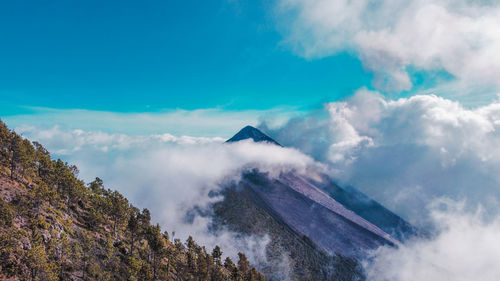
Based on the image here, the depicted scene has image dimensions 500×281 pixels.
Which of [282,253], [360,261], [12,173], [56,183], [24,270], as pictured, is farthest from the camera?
[360,261]

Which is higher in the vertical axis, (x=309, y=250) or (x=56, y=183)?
(x=56, y=183)

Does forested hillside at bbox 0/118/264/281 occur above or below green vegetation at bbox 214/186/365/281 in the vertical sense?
above

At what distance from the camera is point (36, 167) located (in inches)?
A: 4678

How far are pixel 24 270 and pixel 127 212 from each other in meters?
62.1

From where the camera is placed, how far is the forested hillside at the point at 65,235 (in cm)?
6347

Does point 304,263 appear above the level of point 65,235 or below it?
below

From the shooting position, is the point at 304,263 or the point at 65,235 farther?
the point at 304,263

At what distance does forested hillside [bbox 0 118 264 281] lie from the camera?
63469mm

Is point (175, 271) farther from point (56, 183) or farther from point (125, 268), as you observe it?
point (56, 183)

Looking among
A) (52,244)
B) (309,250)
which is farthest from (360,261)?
(52,244)

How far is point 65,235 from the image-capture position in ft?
265

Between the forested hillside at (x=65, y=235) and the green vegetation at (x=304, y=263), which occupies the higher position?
the forested hillside at (x=65, y=235)

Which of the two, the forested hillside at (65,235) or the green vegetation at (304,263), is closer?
the forested hillside at (65,235)

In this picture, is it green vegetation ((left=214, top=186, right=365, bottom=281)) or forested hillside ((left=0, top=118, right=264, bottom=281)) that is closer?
forested hillside ((left=0, top=118, right=264, bottom=281))
